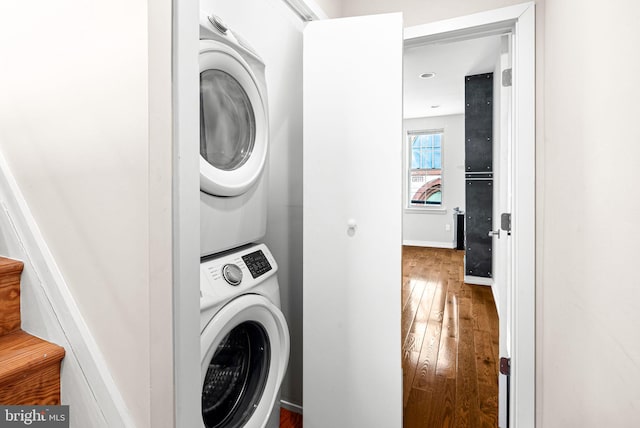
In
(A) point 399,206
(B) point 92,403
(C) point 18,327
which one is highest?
(A) point 399,206

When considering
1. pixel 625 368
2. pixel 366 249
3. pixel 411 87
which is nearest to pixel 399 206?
pixel 366 249

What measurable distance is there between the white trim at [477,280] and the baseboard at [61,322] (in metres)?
4.24

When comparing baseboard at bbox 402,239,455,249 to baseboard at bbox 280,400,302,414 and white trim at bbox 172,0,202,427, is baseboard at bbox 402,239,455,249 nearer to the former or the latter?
baseboard at bbox 280,400,302,414

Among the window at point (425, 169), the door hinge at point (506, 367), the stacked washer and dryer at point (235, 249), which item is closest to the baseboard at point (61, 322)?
the stacked washer and dryer at point (235, 249)

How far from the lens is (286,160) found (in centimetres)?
179

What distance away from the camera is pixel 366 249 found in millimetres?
1521

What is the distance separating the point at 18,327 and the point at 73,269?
29cm

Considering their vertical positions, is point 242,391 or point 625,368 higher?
point 625,368

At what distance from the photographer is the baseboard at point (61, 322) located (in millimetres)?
751

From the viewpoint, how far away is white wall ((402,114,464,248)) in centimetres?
652

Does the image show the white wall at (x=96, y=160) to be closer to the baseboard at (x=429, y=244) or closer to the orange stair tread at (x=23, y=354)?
the orange stair tread at (x=23, y=354)

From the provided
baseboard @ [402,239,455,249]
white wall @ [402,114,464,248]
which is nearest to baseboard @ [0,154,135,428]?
white wall @ [402,114,464,248]

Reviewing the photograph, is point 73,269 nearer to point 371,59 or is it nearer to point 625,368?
point 625,368

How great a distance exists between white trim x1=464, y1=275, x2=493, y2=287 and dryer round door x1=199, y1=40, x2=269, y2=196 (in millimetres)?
3738
